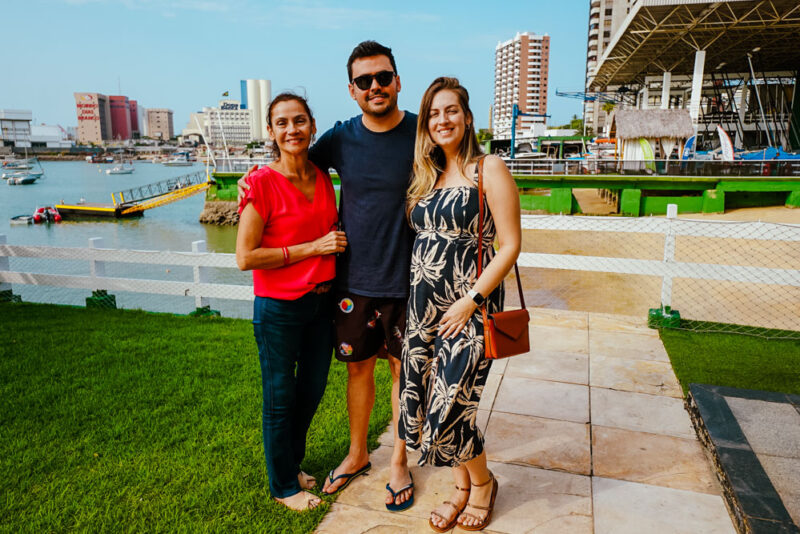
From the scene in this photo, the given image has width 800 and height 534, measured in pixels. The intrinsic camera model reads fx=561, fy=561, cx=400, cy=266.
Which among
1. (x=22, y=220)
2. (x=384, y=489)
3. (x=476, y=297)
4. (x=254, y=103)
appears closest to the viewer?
(x=476, y=297)

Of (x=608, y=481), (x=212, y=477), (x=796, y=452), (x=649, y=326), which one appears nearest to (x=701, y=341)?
(x=649, y=326)

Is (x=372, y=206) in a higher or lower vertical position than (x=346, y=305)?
higher

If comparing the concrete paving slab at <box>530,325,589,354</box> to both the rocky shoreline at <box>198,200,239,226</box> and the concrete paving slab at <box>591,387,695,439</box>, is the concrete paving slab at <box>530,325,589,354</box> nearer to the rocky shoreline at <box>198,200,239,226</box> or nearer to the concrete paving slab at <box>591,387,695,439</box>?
the concrete paving slab at <box>591,387,695,439</box>

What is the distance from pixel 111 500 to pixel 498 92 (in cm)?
17086

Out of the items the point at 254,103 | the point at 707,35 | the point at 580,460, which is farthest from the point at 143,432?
the point at 254,103

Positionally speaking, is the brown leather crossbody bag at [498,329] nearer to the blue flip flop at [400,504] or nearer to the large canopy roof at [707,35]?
the blue flip flop at [400,504]

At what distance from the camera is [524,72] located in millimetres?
151375

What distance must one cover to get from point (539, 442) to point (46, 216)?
39.2 m

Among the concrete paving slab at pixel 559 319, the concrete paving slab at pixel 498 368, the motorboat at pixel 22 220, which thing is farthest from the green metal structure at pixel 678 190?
the motorboat at pixel 22 220

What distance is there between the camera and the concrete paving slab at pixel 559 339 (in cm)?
509

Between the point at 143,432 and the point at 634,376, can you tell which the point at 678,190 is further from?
the point at 143,432

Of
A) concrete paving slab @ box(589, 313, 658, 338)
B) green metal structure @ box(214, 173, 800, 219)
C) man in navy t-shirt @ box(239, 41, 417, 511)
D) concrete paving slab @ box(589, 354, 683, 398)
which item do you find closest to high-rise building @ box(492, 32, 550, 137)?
green metal structure @ box(214, 173, 800, 219)

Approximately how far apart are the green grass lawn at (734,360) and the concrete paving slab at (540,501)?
1.71 metres

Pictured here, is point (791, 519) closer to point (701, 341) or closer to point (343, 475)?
point (343, 475)
